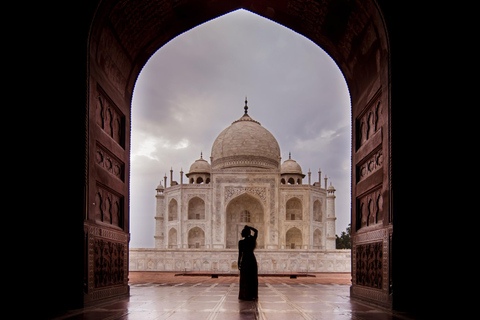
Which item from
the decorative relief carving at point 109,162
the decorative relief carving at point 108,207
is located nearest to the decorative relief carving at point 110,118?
the decorative relief carving at point 109,162

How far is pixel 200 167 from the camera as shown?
34.1m

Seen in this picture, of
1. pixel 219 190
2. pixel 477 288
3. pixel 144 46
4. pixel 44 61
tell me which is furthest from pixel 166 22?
pixel 219 190

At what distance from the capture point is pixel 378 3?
17.2 feet

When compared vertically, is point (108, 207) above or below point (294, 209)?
above

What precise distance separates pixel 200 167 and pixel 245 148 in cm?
390

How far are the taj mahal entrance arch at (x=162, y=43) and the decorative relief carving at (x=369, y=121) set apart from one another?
1 centimetres

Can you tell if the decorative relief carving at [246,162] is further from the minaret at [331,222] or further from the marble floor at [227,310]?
the marble floor at [227,310]

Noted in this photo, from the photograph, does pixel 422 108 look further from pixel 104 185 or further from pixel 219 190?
pixel 219 190

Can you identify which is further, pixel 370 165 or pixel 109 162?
pixel 109 162

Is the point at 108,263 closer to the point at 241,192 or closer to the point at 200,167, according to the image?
the point at 241,192

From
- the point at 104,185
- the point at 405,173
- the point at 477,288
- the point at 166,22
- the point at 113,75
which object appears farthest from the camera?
the point at 166,22

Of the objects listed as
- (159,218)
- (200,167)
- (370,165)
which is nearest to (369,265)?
(370,165)

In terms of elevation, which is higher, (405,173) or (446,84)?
(446,84)

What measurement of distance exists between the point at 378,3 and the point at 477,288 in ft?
10.1
